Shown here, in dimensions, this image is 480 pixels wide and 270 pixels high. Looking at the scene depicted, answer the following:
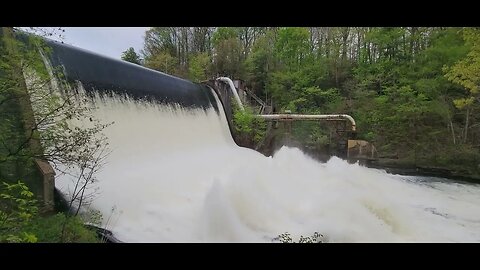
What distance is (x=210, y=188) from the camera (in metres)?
5.58

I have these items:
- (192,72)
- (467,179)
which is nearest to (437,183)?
(467,179)

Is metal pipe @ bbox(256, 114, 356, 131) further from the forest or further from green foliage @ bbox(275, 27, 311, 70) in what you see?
green foliage @ bbox(275, 27, 311, 70)

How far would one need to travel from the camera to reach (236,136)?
1261 cm

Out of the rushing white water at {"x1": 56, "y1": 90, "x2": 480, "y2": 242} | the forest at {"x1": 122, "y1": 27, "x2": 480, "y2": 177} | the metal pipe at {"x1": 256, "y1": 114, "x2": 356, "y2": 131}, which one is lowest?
the rushing white water at {"x1": 56, "y1": 90, "x2": 480, "y2": 242}

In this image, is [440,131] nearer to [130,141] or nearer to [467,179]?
[467,179]

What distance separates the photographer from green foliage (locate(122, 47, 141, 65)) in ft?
60.4

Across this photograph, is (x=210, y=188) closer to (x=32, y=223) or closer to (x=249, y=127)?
(x=32, y=223)

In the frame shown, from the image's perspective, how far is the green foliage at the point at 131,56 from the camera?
60.4 ft

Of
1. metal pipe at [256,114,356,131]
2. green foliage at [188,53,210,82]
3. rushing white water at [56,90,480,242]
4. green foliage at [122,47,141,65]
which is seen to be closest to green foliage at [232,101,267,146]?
metal pipe at [256,114,356,131]

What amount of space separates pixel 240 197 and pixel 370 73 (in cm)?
1145

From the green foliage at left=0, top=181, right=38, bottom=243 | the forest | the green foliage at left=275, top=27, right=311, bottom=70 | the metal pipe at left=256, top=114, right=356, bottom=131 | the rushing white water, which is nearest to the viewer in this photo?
the green foliage at left=0, top=181, right=38, bottom=243

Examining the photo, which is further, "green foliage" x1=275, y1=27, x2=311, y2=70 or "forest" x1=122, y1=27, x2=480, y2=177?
"green foliage" x1=275, y1=27, x2=311, y2=70

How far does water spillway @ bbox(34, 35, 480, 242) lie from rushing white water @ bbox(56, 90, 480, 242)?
0.02 metres

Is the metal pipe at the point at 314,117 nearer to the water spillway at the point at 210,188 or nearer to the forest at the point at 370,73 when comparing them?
the forest at the point at 370,73
